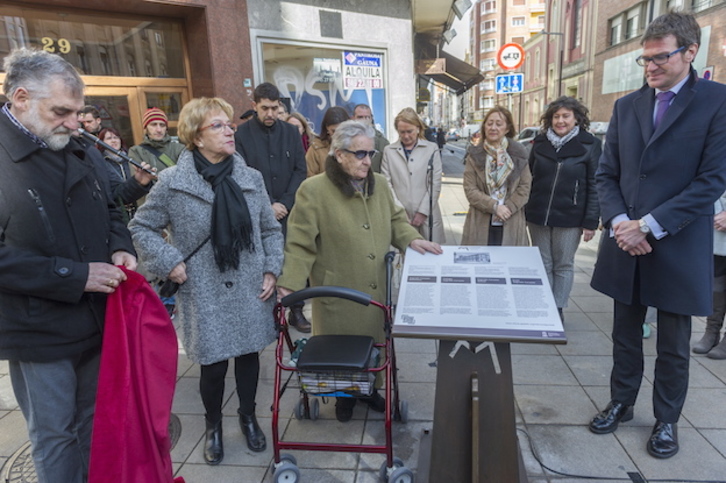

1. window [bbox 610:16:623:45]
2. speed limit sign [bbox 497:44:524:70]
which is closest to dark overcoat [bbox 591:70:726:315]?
speed limit sign [bbox 497:44:524:70]

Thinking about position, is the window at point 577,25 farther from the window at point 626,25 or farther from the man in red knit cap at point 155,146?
the man in red knit cap at point 155,146

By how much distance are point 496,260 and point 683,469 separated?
149cm

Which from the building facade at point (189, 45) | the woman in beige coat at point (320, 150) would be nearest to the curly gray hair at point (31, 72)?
the woman in beige coat at point (320, 150)

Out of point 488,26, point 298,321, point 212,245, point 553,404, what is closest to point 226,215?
point 212,245

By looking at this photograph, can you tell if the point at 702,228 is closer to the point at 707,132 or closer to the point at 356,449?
the point at 707,132

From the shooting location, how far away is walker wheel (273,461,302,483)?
2.34m

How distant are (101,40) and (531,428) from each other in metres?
6.54

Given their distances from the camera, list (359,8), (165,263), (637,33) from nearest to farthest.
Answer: (165,263) < (359,8) < (637,33)

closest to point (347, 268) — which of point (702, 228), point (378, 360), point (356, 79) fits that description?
point (378, 360)

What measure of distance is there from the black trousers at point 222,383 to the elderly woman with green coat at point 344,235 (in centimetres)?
45

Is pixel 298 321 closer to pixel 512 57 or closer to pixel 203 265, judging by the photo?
pixel 203 265

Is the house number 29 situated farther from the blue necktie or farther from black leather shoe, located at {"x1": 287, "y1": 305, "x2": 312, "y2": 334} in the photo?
the blue necktie

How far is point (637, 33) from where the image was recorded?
25328 millimetres

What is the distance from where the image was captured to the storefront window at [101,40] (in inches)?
215
